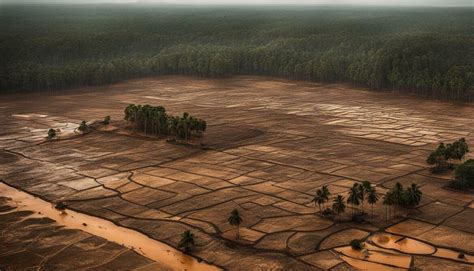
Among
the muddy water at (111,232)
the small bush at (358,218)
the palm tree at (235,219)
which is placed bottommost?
the muddy water at (111,232)

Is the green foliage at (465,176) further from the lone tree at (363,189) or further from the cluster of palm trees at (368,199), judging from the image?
the lone tree at (363,189)

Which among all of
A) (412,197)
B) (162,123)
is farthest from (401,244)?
(162,123)

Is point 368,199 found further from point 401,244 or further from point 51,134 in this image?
point 51,134

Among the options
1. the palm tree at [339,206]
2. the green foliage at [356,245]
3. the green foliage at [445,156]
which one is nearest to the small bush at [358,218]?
the palm tree at [339,206]

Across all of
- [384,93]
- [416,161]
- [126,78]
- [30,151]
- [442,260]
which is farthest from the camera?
[126,78]

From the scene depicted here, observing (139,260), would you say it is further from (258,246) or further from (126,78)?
(126,78)

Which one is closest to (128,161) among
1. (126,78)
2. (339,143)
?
(339,143)
